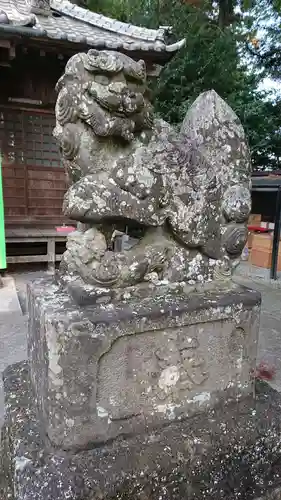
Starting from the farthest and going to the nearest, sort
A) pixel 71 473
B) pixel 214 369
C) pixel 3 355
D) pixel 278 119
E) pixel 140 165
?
pixel 278 119 < pixel 3 355 < pixel 214 369 < pixel 140 165 < pixel 71 473

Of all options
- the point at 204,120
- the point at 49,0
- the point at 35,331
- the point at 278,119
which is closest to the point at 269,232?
the point at 278,119

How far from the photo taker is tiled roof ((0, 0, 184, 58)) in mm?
3677

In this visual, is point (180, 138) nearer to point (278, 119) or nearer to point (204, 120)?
point (204, 120)

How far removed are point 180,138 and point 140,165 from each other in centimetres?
28

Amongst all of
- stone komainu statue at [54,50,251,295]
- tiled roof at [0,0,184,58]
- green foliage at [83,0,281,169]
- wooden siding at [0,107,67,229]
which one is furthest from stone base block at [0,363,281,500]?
green foliage at [83,0,281,169]

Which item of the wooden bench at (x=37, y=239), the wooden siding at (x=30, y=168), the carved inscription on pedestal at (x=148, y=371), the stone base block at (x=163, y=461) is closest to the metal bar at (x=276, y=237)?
the wooden bench at (x=37, y=239)

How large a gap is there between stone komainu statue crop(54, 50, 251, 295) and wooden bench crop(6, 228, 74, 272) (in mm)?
3727

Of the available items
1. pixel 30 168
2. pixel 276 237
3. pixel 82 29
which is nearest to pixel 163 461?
pixel 30 168

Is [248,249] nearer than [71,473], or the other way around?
[71,473]

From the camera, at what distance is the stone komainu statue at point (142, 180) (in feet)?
3.71

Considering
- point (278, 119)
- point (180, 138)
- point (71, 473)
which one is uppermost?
point (278, 119)

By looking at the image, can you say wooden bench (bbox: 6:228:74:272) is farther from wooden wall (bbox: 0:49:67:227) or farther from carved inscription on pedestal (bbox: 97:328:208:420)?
carved inscription on pedestal (bbox: 97:328:208:420)

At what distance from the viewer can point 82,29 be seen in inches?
195

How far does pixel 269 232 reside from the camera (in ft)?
21.5
